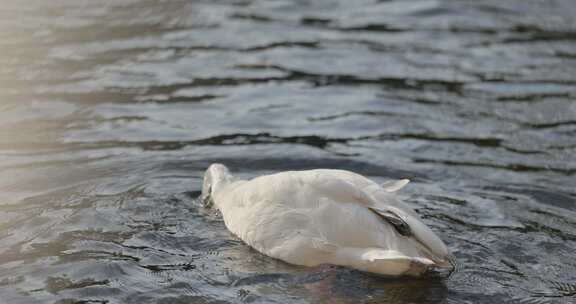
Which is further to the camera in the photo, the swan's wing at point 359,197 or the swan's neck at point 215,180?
the swan's neck at point 215,180

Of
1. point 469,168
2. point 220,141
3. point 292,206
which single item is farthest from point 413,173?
point 292,206

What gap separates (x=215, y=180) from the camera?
20.3 feet

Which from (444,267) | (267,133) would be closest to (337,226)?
(444,267)

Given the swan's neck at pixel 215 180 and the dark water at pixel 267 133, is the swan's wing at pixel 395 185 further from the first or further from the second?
the swan's neck at pixel 215 180

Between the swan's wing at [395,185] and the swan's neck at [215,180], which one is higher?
the swan's wing at [395,185]

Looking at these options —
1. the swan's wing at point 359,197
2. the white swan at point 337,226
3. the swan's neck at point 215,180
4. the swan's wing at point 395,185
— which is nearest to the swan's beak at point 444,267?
the white swan at point 337,226

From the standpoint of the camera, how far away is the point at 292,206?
5109 millimetres

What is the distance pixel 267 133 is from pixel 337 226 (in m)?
3.00

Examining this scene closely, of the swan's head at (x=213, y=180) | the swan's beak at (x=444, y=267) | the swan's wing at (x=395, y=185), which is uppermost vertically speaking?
the swan's wing at (x=395, y=185)

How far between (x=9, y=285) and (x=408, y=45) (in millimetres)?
6517

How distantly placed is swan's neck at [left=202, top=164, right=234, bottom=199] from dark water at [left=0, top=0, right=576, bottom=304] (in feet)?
0.40

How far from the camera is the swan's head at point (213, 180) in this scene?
6.11 metres

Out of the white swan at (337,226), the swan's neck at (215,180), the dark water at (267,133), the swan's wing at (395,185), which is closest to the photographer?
the white swan at (337,226)

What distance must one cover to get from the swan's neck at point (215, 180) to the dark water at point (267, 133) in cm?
12
